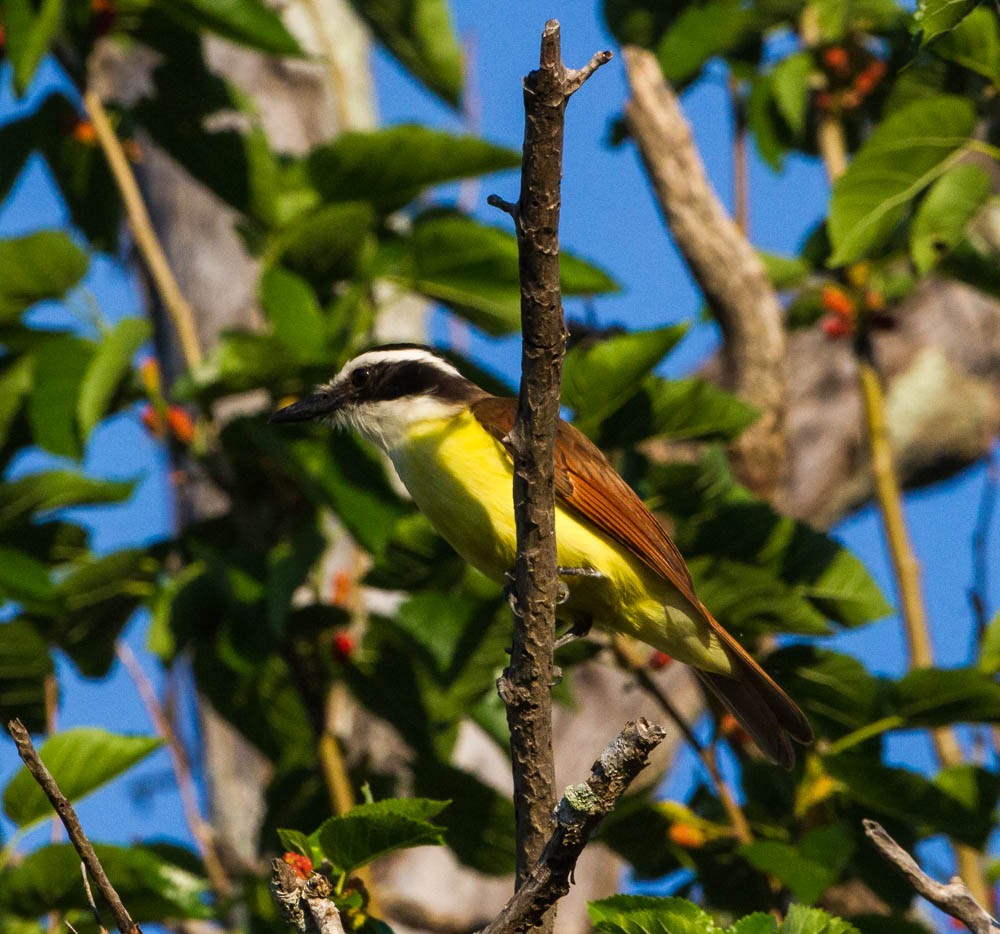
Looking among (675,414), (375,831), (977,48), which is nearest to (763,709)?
(675,414)

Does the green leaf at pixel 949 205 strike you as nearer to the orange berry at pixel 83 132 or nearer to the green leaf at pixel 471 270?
the green leaf at pixel 471 270

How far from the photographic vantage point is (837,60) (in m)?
5.71

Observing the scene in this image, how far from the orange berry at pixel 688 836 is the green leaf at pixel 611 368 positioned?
1.22 meters

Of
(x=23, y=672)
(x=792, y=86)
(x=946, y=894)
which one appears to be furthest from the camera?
(x=792, y=86)

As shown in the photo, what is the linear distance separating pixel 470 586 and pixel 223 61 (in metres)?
3.41

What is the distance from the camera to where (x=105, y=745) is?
3686 millimetres

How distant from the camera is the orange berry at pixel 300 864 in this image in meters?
2.81

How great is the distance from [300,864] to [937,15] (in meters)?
2.09

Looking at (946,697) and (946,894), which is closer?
(946,894)

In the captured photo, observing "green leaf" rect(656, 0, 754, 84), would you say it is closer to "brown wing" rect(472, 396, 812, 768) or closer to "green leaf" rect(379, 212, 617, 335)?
"green leaf" rect(379, 212, 617, 335)

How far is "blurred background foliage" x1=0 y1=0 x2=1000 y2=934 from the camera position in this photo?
4172 mm

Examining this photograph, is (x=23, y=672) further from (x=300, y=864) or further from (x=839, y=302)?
(x=839, y=302)

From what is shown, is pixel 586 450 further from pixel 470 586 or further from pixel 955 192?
pixel 955 192

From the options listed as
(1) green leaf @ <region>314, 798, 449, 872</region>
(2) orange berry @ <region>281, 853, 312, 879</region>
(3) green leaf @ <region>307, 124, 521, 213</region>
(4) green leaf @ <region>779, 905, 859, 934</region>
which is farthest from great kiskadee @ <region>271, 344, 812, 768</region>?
(4) green leaf @ <region>779, 905, 859, 934</region>
